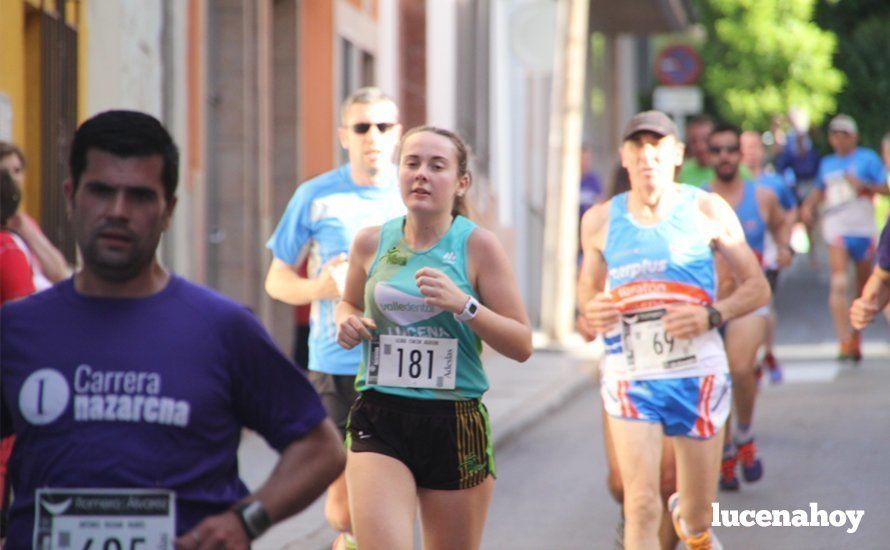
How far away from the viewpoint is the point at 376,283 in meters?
5.97

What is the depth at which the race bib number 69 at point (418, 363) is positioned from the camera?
5.80 m

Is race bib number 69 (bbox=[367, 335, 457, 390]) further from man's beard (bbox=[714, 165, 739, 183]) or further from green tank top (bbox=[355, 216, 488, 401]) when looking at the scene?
man's beard (bbox=[714, 165, 739, 183])

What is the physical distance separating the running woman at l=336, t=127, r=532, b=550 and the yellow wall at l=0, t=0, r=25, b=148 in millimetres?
4180

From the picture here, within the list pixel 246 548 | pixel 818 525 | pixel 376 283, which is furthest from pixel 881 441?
pixel 246 548

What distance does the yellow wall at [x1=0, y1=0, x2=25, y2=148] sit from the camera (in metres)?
9.68

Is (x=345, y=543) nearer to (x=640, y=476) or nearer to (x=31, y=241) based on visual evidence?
(x=640, y=476)

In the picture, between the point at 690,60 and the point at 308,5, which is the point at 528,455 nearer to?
the point at 308,5

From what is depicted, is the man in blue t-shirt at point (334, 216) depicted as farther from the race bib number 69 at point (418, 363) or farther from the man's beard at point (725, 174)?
the man's beard at point (725, 174)

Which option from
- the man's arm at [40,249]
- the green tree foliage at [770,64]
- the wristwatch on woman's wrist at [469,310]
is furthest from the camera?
the green tree foliage at [770,64]

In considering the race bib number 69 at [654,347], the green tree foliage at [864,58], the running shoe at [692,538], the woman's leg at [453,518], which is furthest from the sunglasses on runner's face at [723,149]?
the green tree foliage at [864,58]

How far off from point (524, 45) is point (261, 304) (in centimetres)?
665

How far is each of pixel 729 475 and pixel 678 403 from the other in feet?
10.7

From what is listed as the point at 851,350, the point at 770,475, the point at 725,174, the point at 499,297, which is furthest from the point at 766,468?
the point at 851,350

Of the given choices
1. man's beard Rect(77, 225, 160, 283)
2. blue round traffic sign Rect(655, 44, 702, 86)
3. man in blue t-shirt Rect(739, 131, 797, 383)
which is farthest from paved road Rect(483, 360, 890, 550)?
blue round traffic sign Rect(655, 44, 702, 86)
